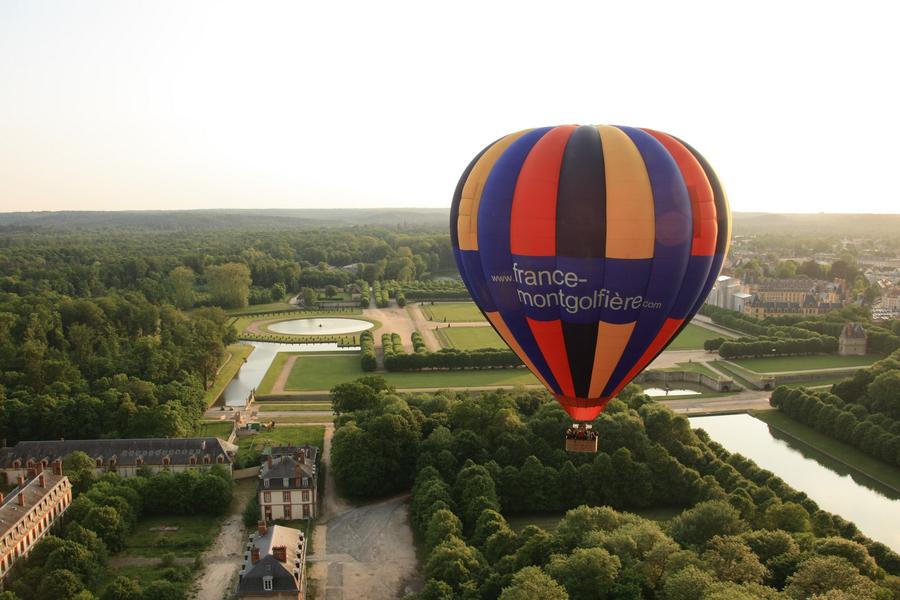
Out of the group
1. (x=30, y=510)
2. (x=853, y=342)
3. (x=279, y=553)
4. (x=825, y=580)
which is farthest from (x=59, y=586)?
(x=853, y=342)

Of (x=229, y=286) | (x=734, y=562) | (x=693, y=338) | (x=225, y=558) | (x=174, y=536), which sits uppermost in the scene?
(x=229, y=286)

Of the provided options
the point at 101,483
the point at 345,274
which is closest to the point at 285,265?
the point at 345,274

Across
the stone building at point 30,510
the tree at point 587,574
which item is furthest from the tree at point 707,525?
the stone building at point 30,510

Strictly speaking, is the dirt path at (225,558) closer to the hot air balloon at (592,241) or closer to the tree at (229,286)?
the hot air balloon at (592,241)

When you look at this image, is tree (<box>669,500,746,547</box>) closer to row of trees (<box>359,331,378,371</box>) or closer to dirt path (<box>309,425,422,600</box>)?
dirt path (<box>309,425,422,600</box>)

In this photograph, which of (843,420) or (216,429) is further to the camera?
(216,429)

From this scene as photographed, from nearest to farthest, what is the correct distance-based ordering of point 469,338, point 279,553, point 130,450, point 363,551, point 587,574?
point 587,574 < point 279,553 < point 363,551 < point 130,450 < point 469,338

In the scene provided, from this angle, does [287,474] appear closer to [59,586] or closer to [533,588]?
[59,586]
